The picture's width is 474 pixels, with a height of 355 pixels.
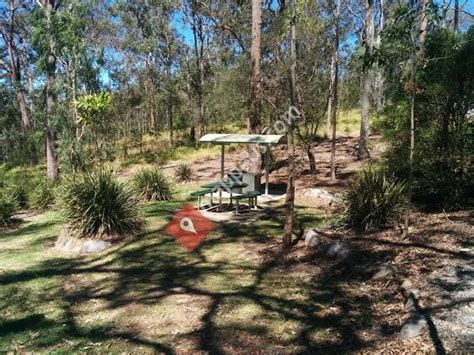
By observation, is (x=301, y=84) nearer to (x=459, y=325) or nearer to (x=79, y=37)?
(x=79, y=37)

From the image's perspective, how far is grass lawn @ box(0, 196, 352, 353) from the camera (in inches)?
159

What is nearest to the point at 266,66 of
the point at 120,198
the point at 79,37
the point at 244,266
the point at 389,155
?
the point at 79,37

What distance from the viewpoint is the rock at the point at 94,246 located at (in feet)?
23.9

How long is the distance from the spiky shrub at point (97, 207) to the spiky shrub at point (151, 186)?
3255 mm

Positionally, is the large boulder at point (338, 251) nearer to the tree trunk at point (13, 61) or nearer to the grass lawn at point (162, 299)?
the grass lawn at point (162, 299)

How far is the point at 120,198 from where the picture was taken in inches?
311

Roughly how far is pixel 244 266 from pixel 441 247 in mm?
2568

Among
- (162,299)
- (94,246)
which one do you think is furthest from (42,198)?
(162,299)

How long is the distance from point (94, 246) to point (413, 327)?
5.50 metres

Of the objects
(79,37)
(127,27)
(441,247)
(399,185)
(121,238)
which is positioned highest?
(127,27)

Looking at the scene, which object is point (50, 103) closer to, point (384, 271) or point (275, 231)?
point (275, 231)

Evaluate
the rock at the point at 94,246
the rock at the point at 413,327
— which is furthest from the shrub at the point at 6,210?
the rock at the point at 413,327
